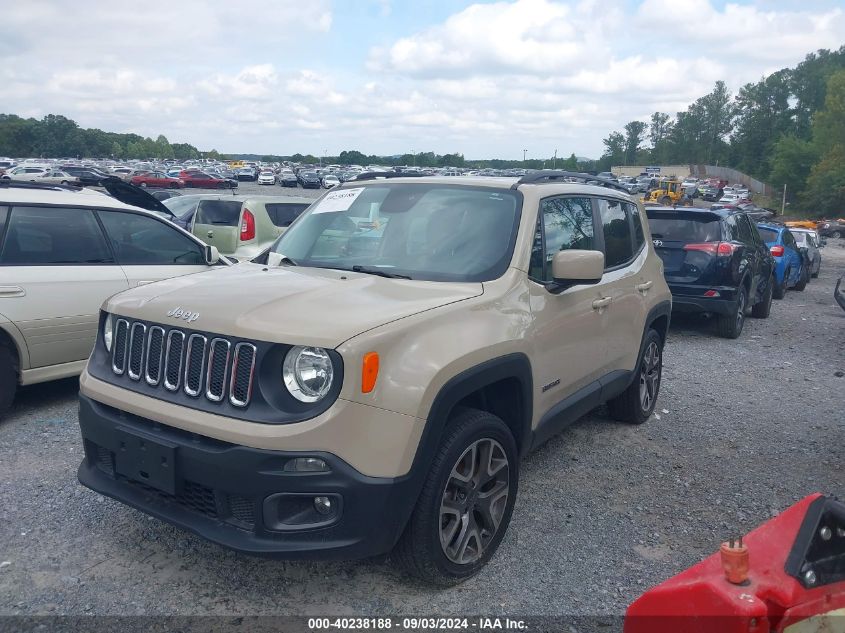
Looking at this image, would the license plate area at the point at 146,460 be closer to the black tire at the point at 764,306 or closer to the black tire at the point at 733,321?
the black tire at the point at 733,321

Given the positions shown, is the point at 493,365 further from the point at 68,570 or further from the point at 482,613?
the point at 68,570

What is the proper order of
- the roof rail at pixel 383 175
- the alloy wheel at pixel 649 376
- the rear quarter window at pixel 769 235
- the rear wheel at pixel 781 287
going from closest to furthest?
the roof rail at pixel 383 175
the alloy wheel at pixel 649 376
the rear wheel at pixel 781 287
the rear quarter window at pixel 769 235

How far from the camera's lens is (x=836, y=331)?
1117cm

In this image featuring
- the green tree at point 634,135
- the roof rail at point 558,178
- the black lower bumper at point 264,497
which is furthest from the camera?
the green tree at point 634,135

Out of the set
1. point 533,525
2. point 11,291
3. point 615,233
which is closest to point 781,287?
point 615,233

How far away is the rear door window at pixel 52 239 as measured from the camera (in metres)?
5.38

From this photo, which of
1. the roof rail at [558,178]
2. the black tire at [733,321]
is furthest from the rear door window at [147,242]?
the black tire at [733,321]

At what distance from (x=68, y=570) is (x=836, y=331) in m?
11.1

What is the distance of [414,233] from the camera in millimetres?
4051

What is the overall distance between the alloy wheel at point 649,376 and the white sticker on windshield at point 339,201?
2.67m

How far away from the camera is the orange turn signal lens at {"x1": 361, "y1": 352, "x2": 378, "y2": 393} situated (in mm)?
2824

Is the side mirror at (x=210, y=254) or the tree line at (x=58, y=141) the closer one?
the side mirror at (x=210, y=254)

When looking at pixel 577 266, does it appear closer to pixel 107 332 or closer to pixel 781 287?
pixel 107 332

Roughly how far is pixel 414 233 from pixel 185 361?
59.5 inches
